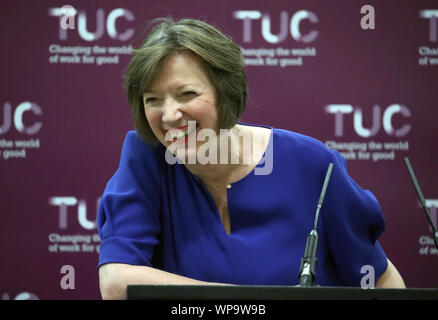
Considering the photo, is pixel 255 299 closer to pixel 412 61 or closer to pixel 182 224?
pixel 182 224

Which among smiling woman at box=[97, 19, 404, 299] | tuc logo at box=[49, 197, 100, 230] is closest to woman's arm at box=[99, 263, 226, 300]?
smiling woman at box=[97, 19, 404, 299]

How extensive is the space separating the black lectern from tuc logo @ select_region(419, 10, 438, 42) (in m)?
2.41

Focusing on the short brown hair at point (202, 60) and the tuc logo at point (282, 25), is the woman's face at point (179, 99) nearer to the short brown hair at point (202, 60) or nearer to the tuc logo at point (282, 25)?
the short brown hair at point (202, 60)

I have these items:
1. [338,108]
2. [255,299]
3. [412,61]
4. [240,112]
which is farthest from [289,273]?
[412,61]

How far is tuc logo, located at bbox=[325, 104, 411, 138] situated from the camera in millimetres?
3006

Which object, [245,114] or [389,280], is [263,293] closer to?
[389,280]

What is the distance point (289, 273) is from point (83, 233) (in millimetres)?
1686

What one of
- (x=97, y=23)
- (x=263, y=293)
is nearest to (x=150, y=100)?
(x=263, y=293)

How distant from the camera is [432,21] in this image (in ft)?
9.98

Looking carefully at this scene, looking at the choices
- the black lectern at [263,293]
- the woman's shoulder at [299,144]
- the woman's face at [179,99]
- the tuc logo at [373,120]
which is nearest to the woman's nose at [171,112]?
the woman's face at [179,99]

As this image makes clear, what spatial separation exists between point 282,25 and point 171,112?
1.70m

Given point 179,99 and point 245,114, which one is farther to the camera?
point 245,114

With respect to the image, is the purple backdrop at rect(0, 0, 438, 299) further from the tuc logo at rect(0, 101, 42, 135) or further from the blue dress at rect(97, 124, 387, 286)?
the blue dress at rect(97, 124, 387, 286)

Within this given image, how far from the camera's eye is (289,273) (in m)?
1.58
